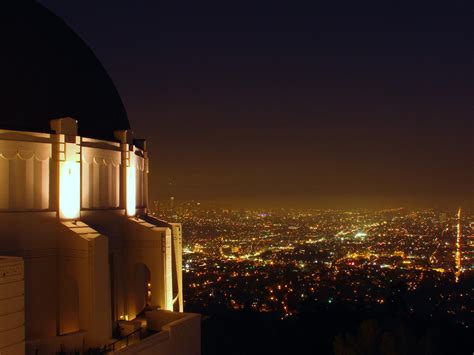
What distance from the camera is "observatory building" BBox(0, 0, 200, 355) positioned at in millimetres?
10656

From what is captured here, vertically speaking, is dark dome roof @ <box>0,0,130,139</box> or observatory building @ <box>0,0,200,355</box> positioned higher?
dark dome roof @ <box>0,0,130,139</box>

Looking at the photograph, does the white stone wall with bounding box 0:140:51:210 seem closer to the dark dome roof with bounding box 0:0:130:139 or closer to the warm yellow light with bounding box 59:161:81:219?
the warm yellow light with bounding box 59:161:81:219

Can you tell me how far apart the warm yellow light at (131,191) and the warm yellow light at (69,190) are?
217 centimetres

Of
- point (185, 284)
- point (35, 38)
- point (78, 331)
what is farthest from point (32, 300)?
point (185, 284)

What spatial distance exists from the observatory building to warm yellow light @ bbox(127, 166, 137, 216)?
Answer: 0.06 metres

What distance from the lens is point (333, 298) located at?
112 feet

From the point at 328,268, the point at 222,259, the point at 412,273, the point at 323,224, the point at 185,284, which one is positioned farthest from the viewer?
the point at 323,224

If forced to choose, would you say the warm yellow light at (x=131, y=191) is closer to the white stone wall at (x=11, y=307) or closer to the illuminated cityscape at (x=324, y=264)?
the white stone wall at (x=11, y=307)

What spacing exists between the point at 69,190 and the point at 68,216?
0.61m

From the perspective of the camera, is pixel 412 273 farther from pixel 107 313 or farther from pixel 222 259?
pixel 107 313

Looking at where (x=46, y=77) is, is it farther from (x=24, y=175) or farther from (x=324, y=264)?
(x=324, y=264)

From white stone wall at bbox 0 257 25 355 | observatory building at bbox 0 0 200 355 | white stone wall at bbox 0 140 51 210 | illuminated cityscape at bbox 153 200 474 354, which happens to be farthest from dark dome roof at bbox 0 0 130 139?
illuminated cityscape at bbox 153 200 474 354

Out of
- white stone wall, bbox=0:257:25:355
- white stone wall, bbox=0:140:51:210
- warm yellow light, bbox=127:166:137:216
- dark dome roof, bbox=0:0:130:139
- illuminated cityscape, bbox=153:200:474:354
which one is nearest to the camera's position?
white stone wall, bbox=0:257:25:355

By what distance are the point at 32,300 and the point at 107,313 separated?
5.54 feet
